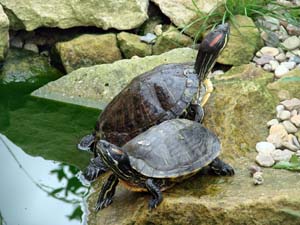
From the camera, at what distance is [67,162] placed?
413cm

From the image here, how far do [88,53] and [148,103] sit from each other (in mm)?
1707

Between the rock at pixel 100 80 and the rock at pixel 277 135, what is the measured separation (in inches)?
52.4

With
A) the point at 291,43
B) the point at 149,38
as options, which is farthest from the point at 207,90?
the point at 149,38

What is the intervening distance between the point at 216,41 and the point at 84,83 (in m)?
1.28

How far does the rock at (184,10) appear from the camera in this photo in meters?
5.32

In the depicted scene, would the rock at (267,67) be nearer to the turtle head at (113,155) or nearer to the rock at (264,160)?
the rock at (264,160)

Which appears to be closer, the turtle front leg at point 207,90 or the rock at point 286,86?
the turtle front leg at point 207,90

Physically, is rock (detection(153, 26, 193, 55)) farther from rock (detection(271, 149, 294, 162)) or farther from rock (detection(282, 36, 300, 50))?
rock (detection(271, 149, 294, 162))

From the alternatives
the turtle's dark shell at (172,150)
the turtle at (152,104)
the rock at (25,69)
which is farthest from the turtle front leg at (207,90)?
the rock at (25,69)

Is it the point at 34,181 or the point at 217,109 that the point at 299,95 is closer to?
the point at 217,109

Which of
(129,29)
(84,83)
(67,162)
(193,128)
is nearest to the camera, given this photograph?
(193,128)

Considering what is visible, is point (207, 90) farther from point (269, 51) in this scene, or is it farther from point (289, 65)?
point (269, 51)

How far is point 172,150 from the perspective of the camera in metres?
3.27

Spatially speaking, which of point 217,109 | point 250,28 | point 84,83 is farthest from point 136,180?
point 250,28
